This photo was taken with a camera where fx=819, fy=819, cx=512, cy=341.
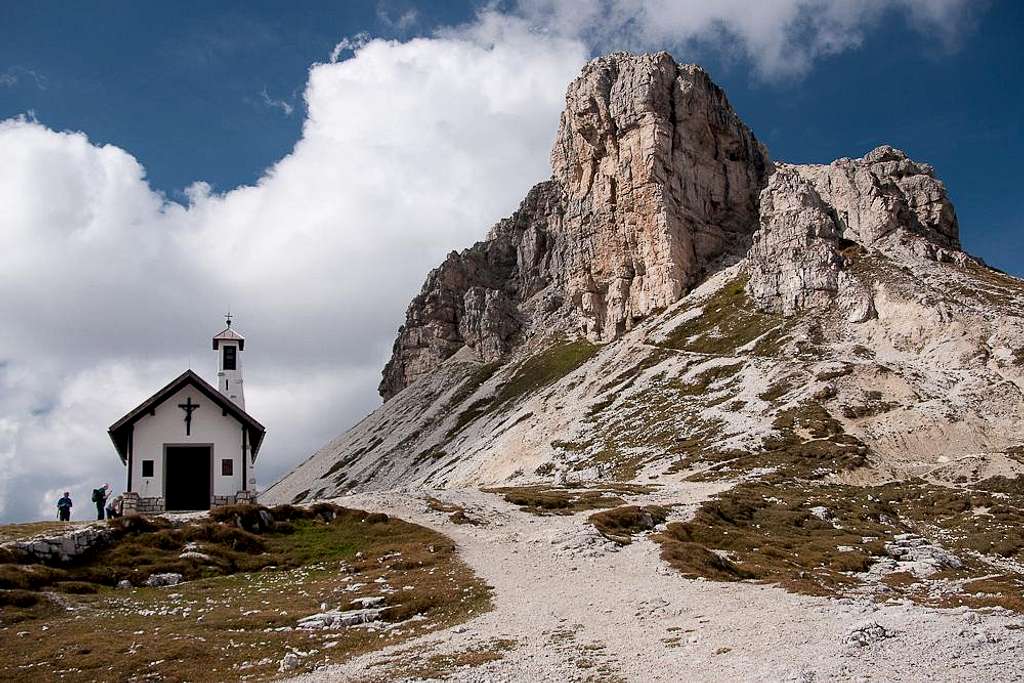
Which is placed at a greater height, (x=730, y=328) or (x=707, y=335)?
(x=730, y=328)

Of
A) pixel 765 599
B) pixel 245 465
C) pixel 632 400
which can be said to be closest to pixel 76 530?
pixel 245 465

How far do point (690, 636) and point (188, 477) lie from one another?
3127 cm

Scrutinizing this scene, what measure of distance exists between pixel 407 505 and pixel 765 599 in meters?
25.1

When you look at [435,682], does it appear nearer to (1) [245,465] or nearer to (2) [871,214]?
(1) [245,465]

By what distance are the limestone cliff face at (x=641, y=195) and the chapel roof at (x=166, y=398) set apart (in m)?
117

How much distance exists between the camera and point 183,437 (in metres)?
41.9

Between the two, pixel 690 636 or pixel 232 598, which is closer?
pixel 690 636

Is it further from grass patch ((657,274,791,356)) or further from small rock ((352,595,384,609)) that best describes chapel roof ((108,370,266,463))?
grass patch ((657,274,791,356))

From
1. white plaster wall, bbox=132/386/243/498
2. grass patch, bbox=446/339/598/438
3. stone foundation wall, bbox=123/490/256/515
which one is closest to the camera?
stone foundation wall, bbox=123/490/256/515

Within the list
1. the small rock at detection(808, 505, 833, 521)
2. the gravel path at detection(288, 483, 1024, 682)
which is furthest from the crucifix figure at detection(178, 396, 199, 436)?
the small rock at detection(808, 505, 833, 521)

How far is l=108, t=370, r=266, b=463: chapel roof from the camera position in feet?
135

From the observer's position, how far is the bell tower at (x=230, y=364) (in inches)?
1966

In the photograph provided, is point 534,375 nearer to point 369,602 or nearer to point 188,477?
point 188,477

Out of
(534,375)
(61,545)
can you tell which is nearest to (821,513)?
(61,545)
